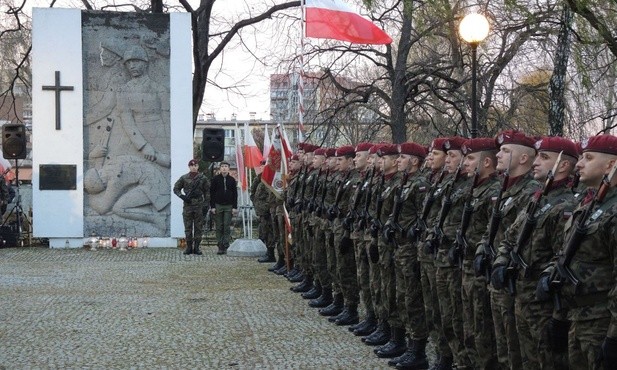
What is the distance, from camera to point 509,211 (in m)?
6.43

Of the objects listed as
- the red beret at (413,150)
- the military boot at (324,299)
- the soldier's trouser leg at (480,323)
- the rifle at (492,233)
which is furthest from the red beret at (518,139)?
the military boot at (324,299)

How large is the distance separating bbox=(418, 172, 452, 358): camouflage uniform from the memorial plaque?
1508 cm

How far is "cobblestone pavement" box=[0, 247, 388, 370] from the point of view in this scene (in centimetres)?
903

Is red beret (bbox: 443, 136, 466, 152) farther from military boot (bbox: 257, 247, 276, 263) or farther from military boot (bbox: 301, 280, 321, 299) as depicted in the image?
military boot (bbox: 257, 247, 276, 263)

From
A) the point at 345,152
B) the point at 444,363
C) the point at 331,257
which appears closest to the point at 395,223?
the point at 444,363

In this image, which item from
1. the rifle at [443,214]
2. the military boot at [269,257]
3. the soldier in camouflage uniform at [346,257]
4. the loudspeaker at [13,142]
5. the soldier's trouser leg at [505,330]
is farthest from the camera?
the loudspeaker at [13,142]

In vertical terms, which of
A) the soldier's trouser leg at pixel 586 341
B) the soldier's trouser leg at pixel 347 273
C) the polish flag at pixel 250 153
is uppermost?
the polish flag at pixel 250 153

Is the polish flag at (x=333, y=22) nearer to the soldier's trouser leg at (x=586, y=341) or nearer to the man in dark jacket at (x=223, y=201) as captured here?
the man in dark jacket at (x=223, y=201)

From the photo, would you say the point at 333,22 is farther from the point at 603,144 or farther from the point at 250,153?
the point at 603,144

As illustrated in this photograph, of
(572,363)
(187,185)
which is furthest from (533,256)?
(187,185)

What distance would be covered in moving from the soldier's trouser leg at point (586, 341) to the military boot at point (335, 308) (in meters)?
6.67

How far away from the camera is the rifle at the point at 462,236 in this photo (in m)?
7.08

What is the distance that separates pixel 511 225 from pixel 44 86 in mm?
17520

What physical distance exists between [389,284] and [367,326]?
1.31 metres
